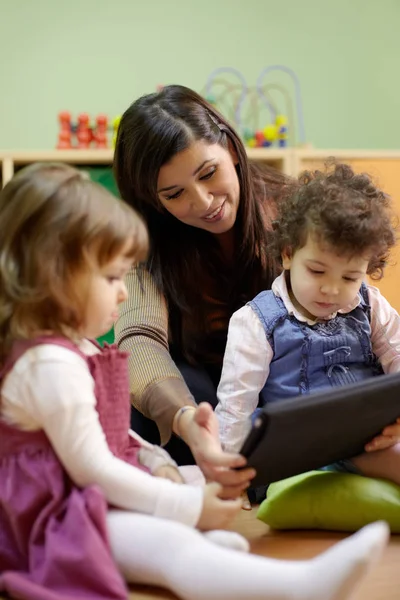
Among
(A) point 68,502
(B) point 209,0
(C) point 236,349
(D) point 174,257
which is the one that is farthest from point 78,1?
(A) point 68,502

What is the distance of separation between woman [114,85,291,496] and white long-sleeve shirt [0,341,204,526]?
31cm

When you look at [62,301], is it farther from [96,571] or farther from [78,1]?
[78,1]

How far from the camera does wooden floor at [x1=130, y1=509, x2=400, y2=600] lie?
0.91 m

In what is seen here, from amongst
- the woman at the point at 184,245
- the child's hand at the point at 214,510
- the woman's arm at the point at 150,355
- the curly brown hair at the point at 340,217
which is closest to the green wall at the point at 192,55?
the woman at the point at 184,245

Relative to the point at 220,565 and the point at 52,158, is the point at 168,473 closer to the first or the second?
the point at 220,565

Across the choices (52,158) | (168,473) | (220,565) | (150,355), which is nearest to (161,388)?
(150,355)

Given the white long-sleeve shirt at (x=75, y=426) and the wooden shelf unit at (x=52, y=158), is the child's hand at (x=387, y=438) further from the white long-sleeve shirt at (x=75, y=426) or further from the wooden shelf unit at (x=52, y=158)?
the wooden shelf unit at (x=52, y=158)

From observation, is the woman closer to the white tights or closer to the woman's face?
the woman's face

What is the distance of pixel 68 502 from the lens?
90 centimetres

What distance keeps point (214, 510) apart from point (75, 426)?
210mm

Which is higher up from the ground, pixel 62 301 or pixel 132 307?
pixel 62 301

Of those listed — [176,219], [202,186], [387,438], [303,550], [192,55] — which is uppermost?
[192,55]

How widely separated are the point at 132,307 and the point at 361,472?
56 centimetres

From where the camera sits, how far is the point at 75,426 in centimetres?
89
